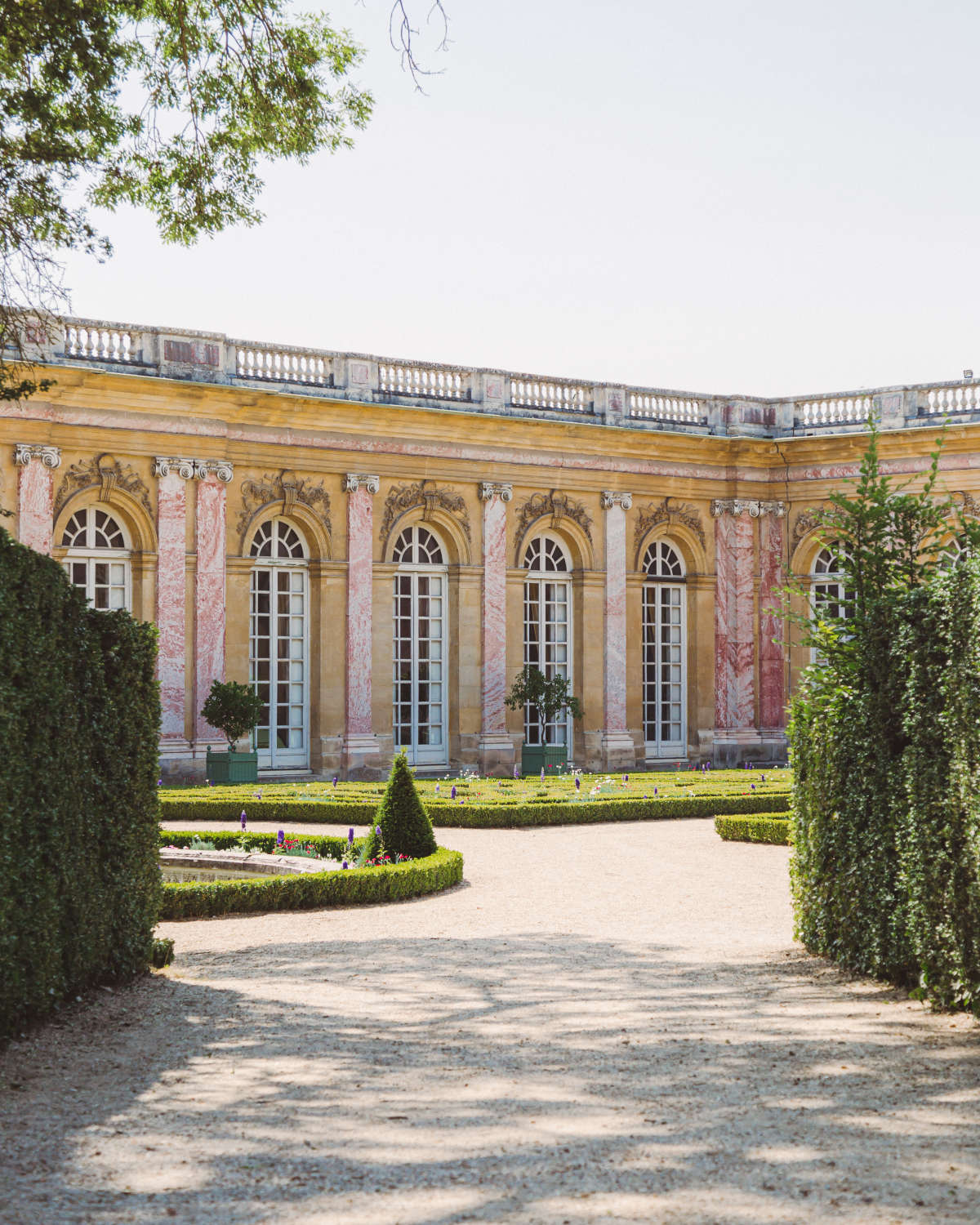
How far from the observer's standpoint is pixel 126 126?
9.59 metres

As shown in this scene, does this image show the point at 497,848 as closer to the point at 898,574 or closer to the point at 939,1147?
the point at 898,574

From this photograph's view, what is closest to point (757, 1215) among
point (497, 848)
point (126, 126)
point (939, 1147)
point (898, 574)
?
point (939, 1147)

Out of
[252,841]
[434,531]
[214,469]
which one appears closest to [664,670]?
[434,531]

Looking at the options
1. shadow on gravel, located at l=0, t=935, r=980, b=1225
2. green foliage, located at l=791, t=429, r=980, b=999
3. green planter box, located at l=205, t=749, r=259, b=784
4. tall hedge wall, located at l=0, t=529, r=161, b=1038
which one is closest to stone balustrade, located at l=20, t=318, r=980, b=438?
green planter box, located at l=205, t=749, r=259, b=784

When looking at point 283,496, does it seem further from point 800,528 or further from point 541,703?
point 800,528

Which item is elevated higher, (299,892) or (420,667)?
(420,667)

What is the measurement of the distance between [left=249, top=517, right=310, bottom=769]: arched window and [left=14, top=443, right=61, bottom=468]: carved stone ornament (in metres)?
3.33

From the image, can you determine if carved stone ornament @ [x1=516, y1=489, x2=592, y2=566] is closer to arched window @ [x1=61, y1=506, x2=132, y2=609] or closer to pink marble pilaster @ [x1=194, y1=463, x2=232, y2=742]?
pink marble pilaster @ [x1=194, y1=463, x2=232, y2=742]

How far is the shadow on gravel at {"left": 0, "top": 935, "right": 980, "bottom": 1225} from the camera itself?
13.0 feet

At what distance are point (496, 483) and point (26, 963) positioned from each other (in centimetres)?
1832

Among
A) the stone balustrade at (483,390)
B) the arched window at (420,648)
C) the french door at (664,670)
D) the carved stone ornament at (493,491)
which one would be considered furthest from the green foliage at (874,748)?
the french door at (664,670)

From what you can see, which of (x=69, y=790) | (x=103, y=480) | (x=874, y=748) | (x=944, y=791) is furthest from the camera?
(x=103, y=480)

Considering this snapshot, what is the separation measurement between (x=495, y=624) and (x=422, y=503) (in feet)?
7.62

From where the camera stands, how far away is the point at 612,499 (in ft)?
81.4
